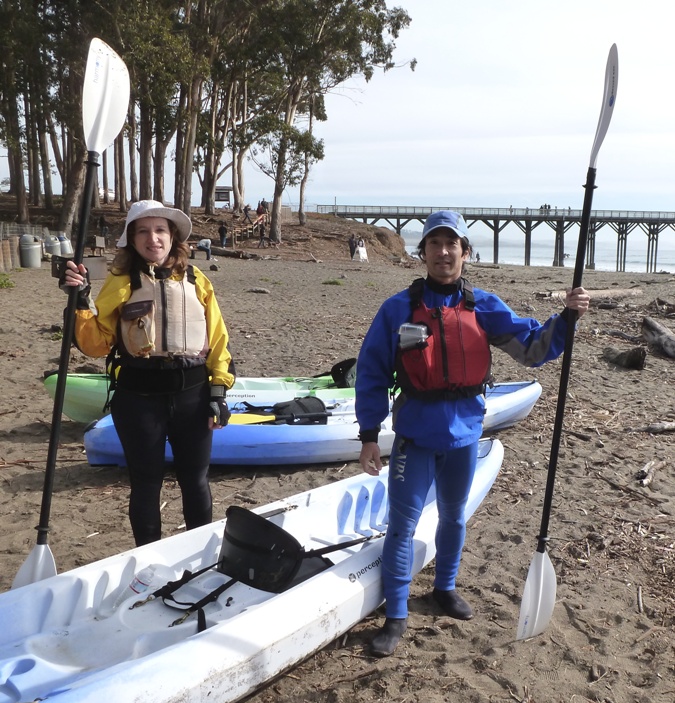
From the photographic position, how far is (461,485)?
2.84 meters

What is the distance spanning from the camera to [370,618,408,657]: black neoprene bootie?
279cm

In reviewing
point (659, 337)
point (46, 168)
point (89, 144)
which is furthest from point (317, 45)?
point (89, 144)

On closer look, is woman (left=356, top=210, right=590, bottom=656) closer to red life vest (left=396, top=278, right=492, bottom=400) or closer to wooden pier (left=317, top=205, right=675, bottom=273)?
red life vest (left=396, top=278, right=492, bottom=400)

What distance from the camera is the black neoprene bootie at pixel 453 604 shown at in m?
3.09

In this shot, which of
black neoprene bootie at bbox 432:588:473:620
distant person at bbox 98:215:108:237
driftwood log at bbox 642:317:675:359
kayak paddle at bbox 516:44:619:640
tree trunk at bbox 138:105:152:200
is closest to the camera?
kayak paddle at bbox 516:44:619:640

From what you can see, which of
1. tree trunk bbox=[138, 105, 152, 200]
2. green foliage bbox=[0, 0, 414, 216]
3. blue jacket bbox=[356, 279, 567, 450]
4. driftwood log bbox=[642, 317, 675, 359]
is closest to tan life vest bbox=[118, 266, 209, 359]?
blue jacket bbox=[356, 279, 567, 450]

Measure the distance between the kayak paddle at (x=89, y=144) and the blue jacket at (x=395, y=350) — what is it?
120cm

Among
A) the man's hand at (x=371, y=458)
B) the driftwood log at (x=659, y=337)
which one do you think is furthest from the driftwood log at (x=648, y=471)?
the driftwood log at (x=659, y=337)

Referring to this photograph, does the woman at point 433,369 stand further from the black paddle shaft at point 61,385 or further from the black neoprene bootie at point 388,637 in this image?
the black paddle shaft at point 61,385

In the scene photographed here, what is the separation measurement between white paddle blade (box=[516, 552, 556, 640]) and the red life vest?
33.6 inches

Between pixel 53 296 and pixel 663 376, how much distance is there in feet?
32.2

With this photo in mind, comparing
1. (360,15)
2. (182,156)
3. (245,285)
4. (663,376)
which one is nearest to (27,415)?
(663,376)

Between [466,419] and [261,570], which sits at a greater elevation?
[466,419]

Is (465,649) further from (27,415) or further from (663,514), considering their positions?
(27,415)
